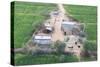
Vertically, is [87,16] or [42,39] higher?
[87,16]

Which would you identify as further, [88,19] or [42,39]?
[88,19]

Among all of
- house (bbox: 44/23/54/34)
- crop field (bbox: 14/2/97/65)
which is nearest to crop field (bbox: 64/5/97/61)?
crop field (bbox: 14/2/97/65)

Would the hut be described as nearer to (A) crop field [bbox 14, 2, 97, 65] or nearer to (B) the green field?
(A) crop field [bbox 14, 2, 97, 65]

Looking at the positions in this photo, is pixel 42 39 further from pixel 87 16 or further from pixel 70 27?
pixel 87 16

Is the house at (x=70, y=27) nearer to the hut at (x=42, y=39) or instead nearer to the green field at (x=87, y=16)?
the green field at (x=87, y=16)

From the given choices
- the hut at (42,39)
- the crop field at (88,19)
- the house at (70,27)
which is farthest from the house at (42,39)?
the crop field at (88,19)

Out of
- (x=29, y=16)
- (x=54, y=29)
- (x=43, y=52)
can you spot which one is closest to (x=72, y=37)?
(x=54, y=29)

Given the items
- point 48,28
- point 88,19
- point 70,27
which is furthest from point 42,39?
point 88,19

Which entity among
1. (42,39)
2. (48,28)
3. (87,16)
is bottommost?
(42,39)

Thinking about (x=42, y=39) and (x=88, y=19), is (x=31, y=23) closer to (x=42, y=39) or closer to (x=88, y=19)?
(x=42, y=39)
